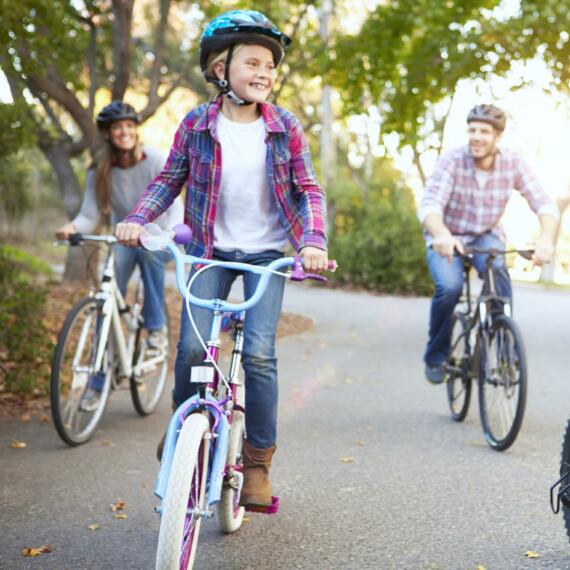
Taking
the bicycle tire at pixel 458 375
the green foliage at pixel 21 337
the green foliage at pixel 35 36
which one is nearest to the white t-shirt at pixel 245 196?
the bicycle tire at pixel 458 375

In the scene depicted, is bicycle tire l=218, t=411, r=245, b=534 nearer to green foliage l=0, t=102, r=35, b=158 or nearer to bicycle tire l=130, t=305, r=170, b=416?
bicycle tire l=130, t=305, r=170, b=416

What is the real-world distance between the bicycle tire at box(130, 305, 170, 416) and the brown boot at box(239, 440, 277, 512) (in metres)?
2.46

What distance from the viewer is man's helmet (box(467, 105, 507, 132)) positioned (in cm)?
572

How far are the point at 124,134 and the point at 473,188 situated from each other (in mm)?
2331

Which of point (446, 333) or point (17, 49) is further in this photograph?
point (17, 49)

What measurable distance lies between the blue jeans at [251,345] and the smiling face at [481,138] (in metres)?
2.56

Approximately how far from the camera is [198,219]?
12.2ft

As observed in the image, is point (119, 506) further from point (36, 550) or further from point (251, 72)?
point (251, 72)

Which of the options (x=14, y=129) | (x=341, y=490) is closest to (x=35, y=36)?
(x=14, y=129)

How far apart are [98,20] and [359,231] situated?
7.62 meters

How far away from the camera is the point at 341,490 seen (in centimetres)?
460

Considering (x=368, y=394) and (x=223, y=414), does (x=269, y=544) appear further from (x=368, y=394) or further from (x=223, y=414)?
(x=368, y=394)

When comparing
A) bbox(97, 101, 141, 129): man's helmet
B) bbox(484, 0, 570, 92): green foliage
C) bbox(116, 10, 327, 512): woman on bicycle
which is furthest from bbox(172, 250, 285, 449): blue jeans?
bbox(484, 0, 570, 92): green foliage

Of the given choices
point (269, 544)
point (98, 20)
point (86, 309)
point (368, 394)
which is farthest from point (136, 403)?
point (98, 20)
